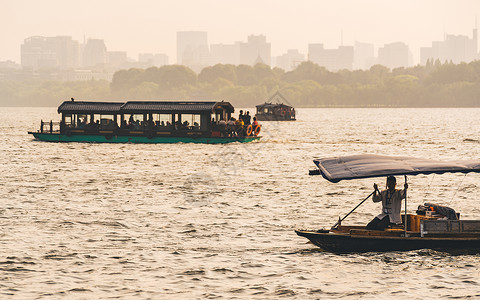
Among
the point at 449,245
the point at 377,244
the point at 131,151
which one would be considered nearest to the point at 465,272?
the point at 449,245

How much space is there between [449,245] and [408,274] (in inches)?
63.2

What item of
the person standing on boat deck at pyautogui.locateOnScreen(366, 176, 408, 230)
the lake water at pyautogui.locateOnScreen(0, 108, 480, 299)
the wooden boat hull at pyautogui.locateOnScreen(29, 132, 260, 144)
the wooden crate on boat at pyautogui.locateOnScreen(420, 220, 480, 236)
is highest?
the wooden boat hull at pyautogui.locateOnScreen(29, 132, 260, 144)

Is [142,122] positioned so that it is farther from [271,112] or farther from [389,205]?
[271,112]

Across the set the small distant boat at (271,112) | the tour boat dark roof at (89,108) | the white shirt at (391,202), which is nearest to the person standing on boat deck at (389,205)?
the white shirt at (391,202)

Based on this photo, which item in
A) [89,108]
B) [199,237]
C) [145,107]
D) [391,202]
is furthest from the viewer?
[89,108]

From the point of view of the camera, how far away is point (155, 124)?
196 feet

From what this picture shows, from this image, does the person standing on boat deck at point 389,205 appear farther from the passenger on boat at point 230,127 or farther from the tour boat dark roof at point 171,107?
the passenger on boat at point 230,127

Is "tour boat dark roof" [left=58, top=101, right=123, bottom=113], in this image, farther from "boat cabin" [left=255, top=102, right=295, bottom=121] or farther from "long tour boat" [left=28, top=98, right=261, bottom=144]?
"boat cabin" [left=255, top=102, right=295, bottom=121]

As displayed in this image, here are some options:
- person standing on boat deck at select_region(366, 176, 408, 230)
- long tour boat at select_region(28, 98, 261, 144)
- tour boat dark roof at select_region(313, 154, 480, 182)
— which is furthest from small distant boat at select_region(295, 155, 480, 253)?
long tour boat at select_region(28, 98, 261, 144)

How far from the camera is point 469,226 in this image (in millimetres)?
18156

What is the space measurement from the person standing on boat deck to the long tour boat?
39048mm

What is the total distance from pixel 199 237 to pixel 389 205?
644cm

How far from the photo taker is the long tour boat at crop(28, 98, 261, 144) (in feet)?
191

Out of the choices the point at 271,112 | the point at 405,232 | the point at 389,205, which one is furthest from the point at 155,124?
the point at 271,112
